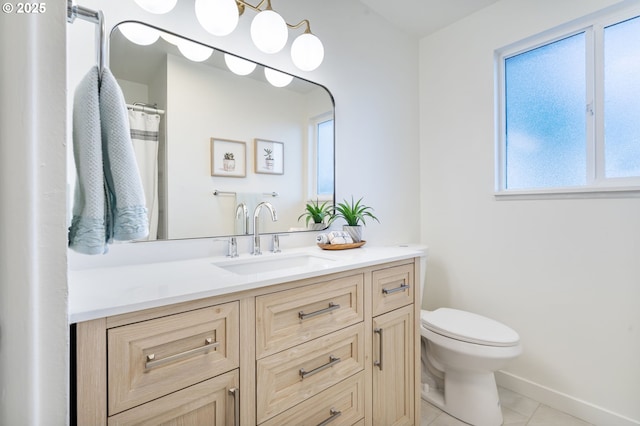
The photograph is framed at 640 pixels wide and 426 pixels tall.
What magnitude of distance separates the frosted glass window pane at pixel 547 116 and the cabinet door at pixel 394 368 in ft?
3.94

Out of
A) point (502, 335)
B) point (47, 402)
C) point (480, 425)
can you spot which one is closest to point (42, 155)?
point (47, 402)

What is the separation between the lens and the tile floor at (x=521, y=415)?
1.58 m

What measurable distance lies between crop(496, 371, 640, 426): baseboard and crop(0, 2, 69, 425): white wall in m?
2.20

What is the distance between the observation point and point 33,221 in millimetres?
395

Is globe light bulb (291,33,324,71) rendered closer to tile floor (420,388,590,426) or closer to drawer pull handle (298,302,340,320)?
drawer pull handle (298,302,340,320)

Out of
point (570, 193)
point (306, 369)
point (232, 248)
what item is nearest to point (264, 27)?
point (232, 248)

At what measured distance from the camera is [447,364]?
1.62 m

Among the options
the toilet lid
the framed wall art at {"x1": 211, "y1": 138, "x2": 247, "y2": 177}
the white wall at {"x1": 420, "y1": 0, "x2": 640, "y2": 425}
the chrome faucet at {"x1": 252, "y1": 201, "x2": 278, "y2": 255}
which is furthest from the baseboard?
the framed wall art at {"x1": 211, "y1": 138, "x2": 247, "y2": 177}

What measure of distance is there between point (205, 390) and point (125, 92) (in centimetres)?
107

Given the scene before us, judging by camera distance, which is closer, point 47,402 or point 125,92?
point 47,402

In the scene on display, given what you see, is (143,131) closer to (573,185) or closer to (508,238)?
(508,238)

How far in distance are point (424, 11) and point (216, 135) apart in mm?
1635

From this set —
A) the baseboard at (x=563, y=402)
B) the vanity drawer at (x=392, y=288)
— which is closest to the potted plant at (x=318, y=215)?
the vanity drawer at (x=392, y=288)

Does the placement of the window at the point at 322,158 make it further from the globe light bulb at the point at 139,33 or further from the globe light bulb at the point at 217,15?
the globe light bulb at the point at 139,33
